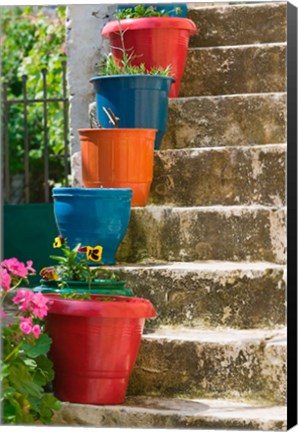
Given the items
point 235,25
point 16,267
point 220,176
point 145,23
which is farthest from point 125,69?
point 16,267

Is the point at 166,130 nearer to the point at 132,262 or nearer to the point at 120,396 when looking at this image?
the point at 132,262

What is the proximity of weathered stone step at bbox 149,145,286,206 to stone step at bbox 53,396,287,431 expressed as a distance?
42.4 inches

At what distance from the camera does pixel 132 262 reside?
5121mm

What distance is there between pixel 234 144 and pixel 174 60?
1.72ft

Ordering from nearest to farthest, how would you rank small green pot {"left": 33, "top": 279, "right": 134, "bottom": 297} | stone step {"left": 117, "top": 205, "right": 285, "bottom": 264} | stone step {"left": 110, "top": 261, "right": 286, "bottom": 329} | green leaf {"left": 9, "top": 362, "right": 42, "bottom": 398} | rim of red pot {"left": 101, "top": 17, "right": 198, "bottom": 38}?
green leaf {"left": 9, "top": 362, "right": 42, "bottom": 398} < small green pot {"left": 33, "top": 279, "right": 134, "bottom": 297} < stone step {"left": 110, "top": 261, "right": 286, "bottom": 329} < stone step {"left": 117, "top": 205, "right": 285, "bottom": 264} < rim of red pot {"left": 101, "top": 17, "right": 198, "bottom": 38}

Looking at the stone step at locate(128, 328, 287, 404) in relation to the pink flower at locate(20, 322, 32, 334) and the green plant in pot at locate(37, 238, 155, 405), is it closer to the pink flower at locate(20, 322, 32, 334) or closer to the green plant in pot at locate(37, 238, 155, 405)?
the green plant in pot at locate(37, 238, 155, 405)

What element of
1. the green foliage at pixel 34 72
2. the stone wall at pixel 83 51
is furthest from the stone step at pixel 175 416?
the green foliage at pixel 34 72

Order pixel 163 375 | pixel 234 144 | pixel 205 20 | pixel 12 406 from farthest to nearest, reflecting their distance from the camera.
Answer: pixel 205 20 → pixel 234 144 → pixel 163 375 → pixel 12 406

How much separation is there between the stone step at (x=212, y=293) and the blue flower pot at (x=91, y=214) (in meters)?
0.16

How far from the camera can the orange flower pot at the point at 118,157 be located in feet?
16.9

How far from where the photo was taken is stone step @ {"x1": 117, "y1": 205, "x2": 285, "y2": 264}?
502cm

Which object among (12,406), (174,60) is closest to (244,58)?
(174,60)

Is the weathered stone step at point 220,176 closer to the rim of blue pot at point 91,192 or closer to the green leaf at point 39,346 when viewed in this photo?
the rim of blue pot at point 91,192

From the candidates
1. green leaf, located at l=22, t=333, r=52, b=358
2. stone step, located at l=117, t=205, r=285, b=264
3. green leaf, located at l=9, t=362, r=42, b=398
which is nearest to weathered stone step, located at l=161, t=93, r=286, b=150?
stone step, located at l=117, t=205, r=285, b=264
